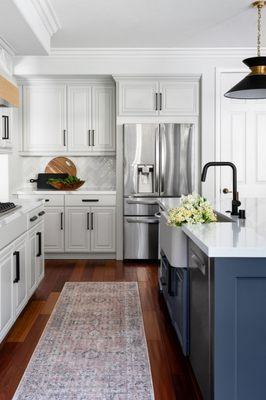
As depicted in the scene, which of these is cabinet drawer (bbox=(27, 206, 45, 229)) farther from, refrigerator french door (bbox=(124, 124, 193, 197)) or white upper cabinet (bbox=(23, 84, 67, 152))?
white upper cabinet (bbox=(23, 84, 67, 152))

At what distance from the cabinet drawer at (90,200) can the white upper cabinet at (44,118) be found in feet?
2.41

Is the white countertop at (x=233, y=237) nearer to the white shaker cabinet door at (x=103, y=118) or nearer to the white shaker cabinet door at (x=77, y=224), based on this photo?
the white shaker cabinet door at (x=77, y=224)

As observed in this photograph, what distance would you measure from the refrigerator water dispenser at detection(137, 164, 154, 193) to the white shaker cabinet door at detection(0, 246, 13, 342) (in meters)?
2.78

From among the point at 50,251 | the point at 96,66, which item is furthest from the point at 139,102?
the point at 50,251

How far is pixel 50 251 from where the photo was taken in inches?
231

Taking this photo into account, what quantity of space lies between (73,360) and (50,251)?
319 cm

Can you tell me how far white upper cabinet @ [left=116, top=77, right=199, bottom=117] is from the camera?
5672 millimetres

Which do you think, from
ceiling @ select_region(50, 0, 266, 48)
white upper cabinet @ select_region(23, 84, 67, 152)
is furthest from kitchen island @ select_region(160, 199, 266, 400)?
white upper cabinet @ select_region(23, 84, 67, 152)

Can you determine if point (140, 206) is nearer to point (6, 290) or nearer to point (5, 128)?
point (5, 128)

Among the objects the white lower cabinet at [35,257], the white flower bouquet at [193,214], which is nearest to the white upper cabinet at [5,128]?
the white lower cabinet at [35,257]

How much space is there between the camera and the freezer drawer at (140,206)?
565 centimetres

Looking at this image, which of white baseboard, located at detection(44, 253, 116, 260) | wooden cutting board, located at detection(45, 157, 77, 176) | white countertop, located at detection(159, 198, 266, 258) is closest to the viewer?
white countertop, located at detection(159, 198, 266, 258)

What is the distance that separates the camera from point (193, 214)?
8.48ft

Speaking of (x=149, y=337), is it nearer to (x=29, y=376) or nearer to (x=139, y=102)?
(x=29, y=376)
